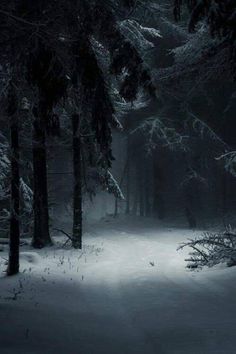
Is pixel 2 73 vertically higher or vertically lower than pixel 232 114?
lower

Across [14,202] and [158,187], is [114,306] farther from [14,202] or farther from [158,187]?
[158,187]

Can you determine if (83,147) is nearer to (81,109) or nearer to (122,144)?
(81,109)

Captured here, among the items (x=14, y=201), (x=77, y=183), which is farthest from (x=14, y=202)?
(x=77, y=183)

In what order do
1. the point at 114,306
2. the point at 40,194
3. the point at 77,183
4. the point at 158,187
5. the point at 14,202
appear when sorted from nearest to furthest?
the point at 114,306
the point at 14,202
the point at 40,194
the point at 77,183
the point at 158,187

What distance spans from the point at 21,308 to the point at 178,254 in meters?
9.96

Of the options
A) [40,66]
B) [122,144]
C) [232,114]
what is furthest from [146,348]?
[122,144]

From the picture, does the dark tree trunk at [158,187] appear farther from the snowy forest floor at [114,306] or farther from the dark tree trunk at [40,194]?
the snowy forest floor at [114,306]

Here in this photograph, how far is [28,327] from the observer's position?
7883 mm

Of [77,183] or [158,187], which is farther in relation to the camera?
[158,187]

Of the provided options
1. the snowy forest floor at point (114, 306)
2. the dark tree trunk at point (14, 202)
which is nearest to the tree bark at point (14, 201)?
the dark tree trunk at point (14, 202)

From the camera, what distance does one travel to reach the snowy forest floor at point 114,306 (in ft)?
23.1

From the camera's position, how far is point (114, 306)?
33.0ft

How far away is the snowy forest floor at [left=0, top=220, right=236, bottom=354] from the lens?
7043 millimetres

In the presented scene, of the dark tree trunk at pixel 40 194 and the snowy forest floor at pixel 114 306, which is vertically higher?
the dark tree trunk at pixel 40 194
